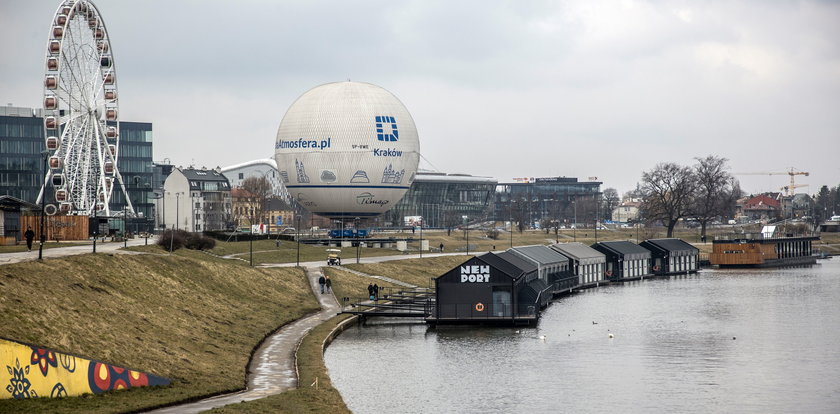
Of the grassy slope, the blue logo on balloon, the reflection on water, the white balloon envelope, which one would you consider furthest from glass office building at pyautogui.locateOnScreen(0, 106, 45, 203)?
the reflection on water

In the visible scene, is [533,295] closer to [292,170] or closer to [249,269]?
[249,269]

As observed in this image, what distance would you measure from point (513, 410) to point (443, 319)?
91.1ft

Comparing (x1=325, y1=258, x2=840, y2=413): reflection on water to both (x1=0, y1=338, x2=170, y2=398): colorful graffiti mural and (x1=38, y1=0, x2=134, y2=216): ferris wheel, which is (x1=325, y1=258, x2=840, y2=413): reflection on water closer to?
(x1=0, y1=338, x2=170, y2=398): colorful graffiti mural

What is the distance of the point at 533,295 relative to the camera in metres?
75.4

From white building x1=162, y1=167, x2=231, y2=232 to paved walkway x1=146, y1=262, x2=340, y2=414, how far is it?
375 feet

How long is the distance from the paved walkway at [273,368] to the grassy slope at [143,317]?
694 millimetres

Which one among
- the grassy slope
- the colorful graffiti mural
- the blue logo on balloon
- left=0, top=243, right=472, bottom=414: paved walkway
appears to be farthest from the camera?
the blue logo on balloon

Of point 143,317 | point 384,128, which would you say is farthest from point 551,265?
point 143,317

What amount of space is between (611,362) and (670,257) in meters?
80.2

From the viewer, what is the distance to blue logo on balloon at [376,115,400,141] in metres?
118

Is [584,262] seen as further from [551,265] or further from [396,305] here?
[396,305]

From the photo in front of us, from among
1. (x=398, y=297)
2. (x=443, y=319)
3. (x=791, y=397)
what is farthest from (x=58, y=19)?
(x=791, y=397)

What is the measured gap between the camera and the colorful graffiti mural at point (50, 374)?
119ft

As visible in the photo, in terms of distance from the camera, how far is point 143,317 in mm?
53500
